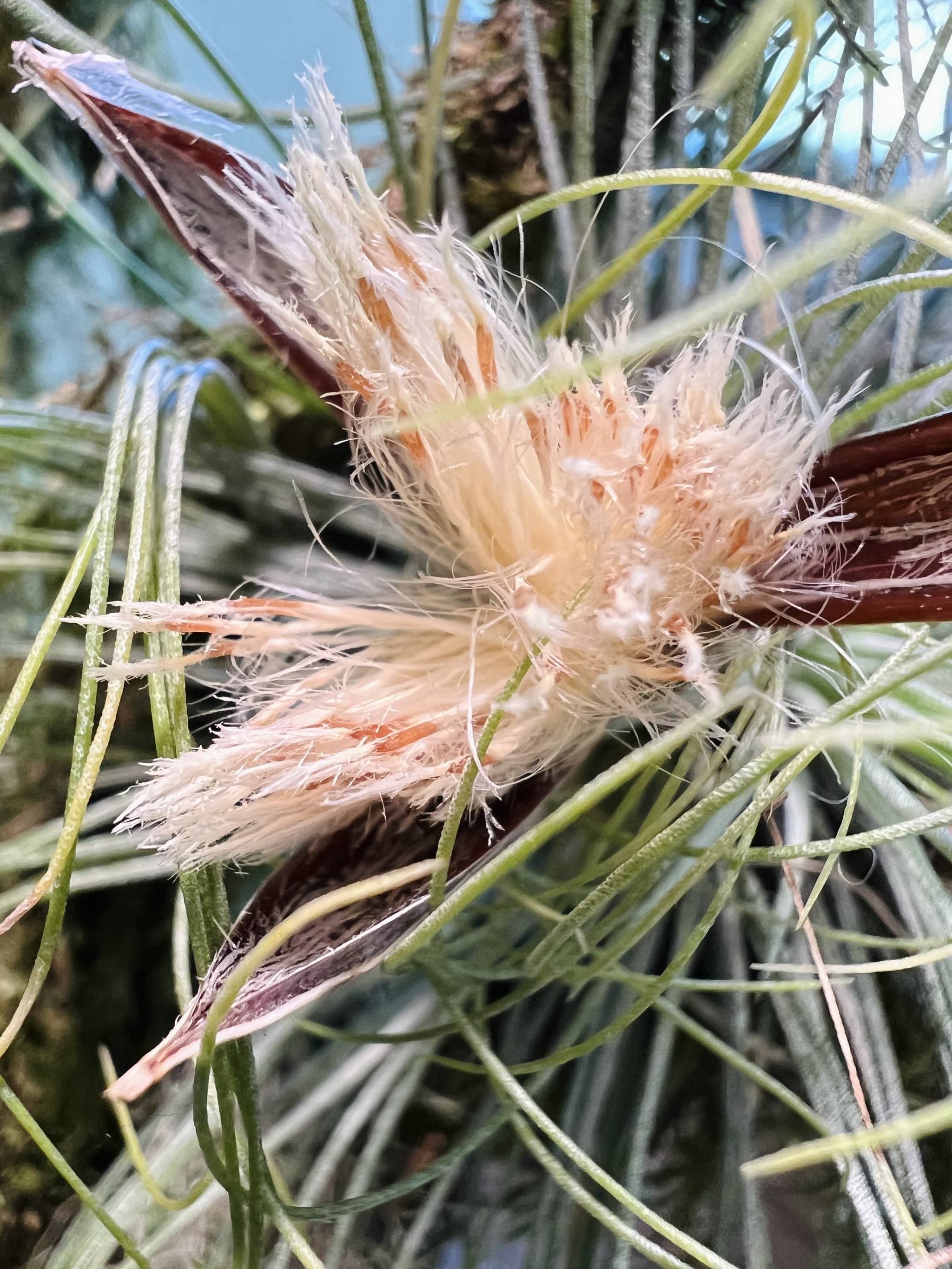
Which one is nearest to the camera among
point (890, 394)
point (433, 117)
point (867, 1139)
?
point (867, 1139)

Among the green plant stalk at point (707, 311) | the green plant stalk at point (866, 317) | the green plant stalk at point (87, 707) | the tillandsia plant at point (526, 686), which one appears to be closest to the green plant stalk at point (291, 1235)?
the tillandsia plant at point (526, 686)

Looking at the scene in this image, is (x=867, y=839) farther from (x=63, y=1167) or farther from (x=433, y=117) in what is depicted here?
(x=433, y=117)

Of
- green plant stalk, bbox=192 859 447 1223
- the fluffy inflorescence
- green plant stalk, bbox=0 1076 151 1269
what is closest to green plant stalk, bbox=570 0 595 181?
the fluffy inflorescence

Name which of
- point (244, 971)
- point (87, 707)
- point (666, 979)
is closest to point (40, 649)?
point (87, 707)

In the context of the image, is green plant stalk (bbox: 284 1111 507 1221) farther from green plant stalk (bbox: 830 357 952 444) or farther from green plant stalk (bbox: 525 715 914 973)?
green plant stalk (bbox: 830 357 952 444)

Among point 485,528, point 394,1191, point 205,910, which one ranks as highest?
point 485,528

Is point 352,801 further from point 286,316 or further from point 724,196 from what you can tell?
point 724,196
